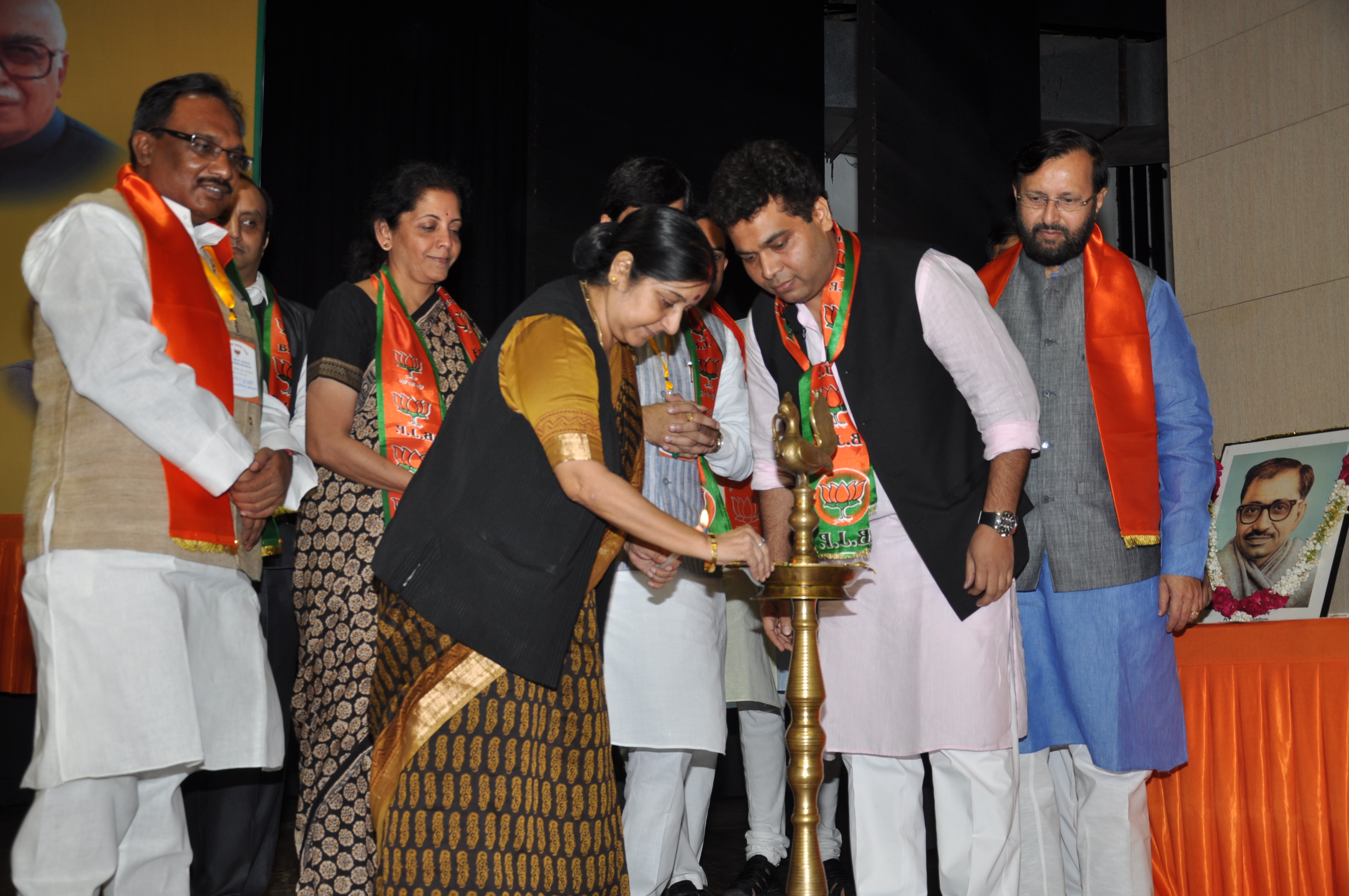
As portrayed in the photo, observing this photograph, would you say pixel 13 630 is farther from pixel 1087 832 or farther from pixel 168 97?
pixel 1087 832

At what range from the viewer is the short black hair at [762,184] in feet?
7.38

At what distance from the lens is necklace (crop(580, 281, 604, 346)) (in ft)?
6.26

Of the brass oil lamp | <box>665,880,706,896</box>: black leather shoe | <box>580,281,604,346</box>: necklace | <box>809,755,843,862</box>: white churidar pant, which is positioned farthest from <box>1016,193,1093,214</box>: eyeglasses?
<box>665,880,706,896</box>: black leather shoe

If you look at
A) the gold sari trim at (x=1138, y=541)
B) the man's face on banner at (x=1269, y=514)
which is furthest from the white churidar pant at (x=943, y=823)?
the man's face on banner at (x=1269, y=514)

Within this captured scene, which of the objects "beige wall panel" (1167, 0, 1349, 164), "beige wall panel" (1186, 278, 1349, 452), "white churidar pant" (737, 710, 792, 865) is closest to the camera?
"white churidar pant" (737, 710, 792, 865)

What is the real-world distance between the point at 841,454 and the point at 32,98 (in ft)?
13.0

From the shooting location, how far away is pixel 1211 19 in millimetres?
3695

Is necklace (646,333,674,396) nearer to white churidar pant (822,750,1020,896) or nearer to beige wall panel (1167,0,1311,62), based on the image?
white churidar pant (822,750,1020,896)

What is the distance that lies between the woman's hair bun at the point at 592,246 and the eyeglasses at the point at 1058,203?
1.12 meters

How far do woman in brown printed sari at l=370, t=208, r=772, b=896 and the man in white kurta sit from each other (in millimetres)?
569

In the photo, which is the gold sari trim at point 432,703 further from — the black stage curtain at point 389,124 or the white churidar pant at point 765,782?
the black stage curtain at point 389,124

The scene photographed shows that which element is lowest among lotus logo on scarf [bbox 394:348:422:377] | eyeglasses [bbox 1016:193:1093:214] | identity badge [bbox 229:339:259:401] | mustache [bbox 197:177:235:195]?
identity badge [bbox 229:339:259:401]

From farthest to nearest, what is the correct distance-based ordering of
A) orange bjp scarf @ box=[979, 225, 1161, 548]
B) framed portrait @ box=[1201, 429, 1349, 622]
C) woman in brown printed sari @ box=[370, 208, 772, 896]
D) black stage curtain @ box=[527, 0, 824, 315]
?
black stage curtain @ box=[527, 0, 824, 315] < framed portrait @ box=[1201, 429, 1349, 622] < orange bjp scarf @ box=[979, 225, 1161, 548] < woman in brown printed sari @ box=[370, 208, 772, 896]

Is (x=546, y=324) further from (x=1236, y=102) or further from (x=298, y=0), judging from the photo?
(x=298, y=0)
